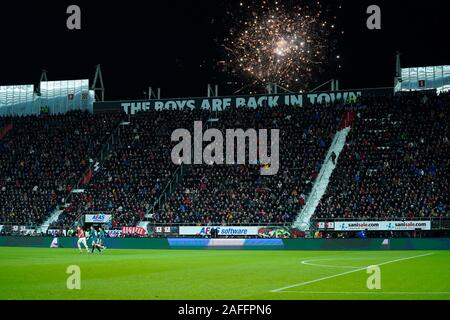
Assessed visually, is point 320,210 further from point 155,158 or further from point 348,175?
point 155,158

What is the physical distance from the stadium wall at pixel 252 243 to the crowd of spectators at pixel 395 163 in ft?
14.5

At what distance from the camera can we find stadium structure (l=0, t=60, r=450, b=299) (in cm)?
5038

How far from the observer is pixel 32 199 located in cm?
6191

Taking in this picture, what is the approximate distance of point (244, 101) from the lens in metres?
70.1

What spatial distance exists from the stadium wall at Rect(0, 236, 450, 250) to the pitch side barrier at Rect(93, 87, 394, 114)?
67.2 ft

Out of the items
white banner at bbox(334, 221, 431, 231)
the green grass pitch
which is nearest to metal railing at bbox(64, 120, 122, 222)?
white banner at bbox(334, 221, 431, 231)

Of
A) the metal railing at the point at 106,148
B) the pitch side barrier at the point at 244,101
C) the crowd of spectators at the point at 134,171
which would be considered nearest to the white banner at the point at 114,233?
the crowd of spectators at the point at 134,171

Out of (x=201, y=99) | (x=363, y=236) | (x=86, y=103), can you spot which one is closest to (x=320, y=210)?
(x=363, y=236)

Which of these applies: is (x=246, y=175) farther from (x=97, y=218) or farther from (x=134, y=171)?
(x=97, y=218)

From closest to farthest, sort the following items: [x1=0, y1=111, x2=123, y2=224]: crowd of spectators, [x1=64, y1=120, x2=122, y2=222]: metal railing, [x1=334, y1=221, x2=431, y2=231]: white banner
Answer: [x1=334, y1=221, x2=431, y2=231]: white banner, [x1=0, y1=111, x2=123, y2=224]: crowd of spectators, [x1=64, y1=120, x2=122, y2=222]: metal railing

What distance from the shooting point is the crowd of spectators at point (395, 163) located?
1973 inches

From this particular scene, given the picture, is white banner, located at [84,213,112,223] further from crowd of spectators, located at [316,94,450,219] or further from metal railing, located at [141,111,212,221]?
crowd of spectators, located at [316,94,450,219]

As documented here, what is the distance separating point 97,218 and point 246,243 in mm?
15181

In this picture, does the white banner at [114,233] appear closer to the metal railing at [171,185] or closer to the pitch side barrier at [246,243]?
the metal railing at [171,185]
